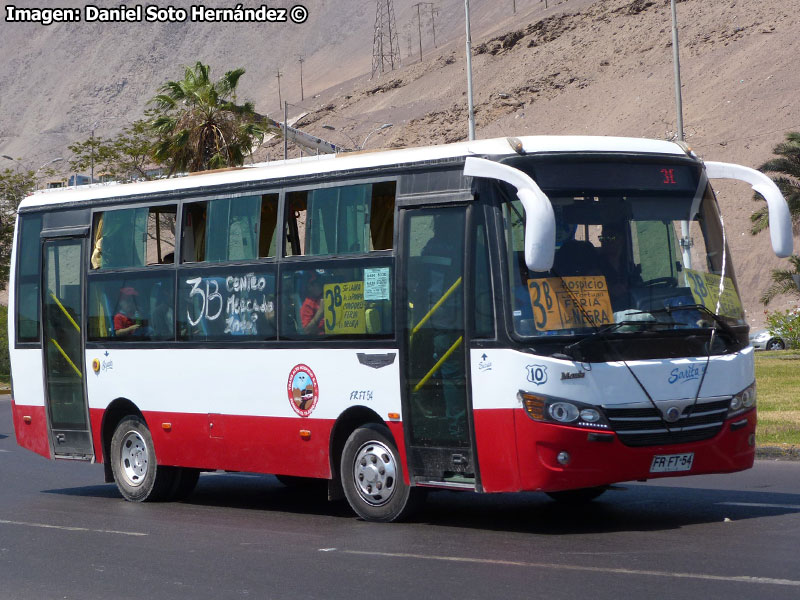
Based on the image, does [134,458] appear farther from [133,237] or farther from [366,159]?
[366,159]

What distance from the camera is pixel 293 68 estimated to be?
16225 cm

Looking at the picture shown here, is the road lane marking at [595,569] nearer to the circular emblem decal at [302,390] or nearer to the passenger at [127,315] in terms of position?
the circular emblem decal at [302,390]

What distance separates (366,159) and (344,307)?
50.2 inches

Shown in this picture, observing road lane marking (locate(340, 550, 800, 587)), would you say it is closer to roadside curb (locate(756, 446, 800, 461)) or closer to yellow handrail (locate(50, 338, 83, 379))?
yellow handrail (locate(50, 338, 83, 379))

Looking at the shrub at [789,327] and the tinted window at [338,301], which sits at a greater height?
the tinted window at [338,301]

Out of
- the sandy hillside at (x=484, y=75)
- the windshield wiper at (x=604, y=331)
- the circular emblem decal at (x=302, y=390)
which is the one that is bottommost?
the circular emblem decal at (x=302, y=390)

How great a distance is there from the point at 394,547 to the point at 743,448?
289cm

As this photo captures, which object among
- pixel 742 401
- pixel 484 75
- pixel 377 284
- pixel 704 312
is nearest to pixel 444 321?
pixel 377 284

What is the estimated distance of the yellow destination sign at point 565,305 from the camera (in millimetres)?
10344

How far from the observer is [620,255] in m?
10.7

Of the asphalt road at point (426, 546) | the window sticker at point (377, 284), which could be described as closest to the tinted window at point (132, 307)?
the asphalt road at point (426, 546)

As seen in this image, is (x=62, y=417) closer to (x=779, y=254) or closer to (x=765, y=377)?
(x=779, y=254)

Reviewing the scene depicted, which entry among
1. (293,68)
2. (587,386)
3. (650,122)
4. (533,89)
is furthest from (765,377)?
(293,68)

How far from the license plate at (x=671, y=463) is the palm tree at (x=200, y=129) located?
30.6m
